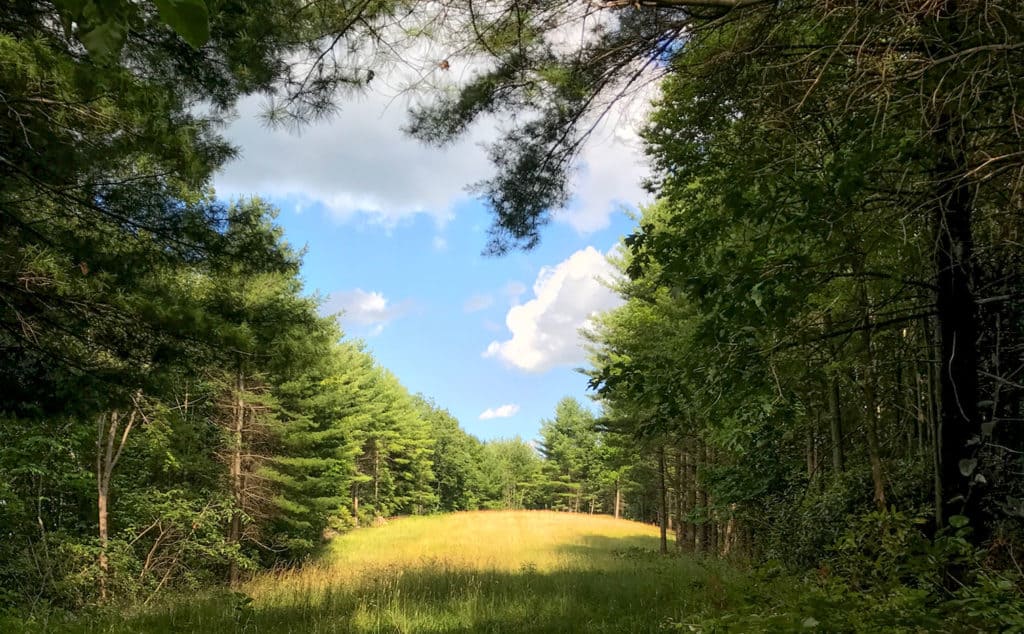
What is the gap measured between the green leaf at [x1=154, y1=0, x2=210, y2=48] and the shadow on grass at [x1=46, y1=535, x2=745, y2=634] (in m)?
4.90

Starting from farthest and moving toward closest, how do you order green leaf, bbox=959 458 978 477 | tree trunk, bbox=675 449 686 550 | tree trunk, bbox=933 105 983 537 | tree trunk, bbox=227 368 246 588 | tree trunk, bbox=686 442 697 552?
tree trunk, bbox=675 449 686 550 < tree trunk, bbox=686 442 697 552 < tree trunk, bbox=227 368 246 588 < tree trunk, bbox=933 105 983 537 < green leaf, bbox=959 458 978 477

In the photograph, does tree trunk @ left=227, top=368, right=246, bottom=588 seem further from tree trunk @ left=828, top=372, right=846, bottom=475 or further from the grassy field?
tree trunk @ left=828, top=372, right=846, bottom=475

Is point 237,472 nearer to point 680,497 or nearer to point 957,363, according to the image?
point 680,497

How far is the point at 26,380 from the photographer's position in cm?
543

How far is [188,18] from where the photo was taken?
0.79 m

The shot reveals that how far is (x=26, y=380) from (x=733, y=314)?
6.56 m

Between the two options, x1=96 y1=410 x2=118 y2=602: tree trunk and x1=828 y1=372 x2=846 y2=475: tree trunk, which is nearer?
x1=828 y1=372 x2=846 y2=475: tree trunk

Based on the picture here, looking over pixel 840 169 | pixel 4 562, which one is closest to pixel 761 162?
pixel 840 169

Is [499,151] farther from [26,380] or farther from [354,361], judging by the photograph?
[354,361]

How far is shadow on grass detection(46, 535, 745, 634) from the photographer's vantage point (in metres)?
5.84

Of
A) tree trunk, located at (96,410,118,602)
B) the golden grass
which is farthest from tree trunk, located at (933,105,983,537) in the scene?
tree trunk, located at (96,410,118,602)

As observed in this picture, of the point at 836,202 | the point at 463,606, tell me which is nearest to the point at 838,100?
the point at 836,202

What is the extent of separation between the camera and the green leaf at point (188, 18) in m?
0.78

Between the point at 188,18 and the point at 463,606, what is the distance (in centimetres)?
775
